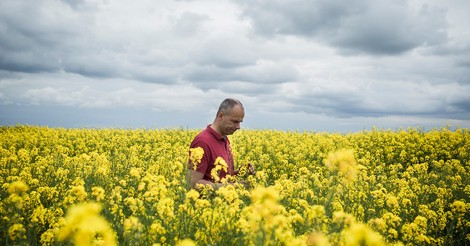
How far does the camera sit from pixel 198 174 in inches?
204

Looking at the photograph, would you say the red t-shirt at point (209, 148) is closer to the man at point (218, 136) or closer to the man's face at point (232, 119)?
the man at point (218, 136)

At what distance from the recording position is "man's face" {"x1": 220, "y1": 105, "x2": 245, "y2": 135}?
552 cm

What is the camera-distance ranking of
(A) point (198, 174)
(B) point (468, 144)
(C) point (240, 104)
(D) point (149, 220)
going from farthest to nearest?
(B) point (468, 144)
(C) point (240, 104)
(A) point (198, 174)
(D) point (149, 220)

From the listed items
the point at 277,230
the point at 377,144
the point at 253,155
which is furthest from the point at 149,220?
the point at 377,144

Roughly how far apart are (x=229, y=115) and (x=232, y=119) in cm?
7

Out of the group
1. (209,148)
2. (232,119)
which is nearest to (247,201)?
(209,148)

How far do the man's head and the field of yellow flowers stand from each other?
810 millimetres

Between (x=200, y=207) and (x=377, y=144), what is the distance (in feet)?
42.5

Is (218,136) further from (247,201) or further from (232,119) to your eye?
(247,201)

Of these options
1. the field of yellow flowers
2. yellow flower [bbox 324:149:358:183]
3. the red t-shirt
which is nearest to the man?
the red t-shirt

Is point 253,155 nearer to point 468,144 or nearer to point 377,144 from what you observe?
point 377,144

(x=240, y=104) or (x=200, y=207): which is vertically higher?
(x=240, y=104)

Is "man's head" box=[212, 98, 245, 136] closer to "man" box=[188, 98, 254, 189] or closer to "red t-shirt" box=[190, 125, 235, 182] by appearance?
"man" box=[188, 98, 254, 189]

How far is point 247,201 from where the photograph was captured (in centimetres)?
554
